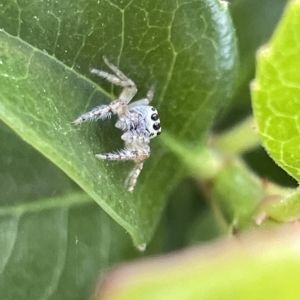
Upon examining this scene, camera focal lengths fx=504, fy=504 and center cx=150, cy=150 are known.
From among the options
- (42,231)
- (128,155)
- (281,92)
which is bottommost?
(42,231)

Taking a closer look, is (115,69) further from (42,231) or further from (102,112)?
(42,231)

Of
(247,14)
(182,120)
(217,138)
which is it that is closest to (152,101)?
A: (182,120)

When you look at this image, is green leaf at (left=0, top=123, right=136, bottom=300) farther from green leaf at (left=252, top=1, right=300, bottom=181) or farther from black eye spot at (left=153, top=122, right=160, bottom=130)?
green leaf at (left=252, top=1, right=300, bottom=181)

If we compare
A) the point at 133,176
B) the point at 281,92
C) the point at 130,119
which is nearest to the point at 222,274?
the point at 281,92

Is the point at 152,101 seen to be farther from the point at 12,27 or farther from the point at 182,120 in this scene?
the point at 12,27

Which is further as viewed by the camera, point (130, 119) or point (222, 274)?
point (130, 119)

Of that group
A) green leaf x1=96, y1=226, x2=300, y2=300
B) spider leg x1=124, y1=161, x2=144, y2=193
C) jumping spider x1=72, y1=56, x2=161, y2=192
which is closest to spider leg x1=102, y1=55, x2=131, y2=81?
jumping spider x1=72, y1=56, x2=161, y2=192
